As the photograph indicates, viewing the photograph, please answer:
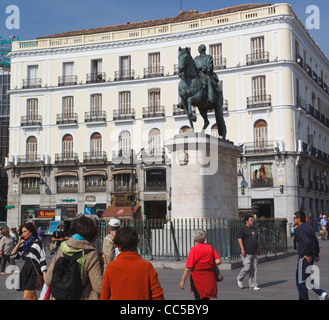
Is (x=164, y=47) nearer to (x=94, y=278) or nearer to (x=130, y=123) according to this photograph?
(x=130, y=123)

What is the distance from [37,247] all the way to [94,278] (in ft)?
8.72

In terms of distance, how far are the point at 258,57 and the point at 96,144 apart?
1603 centimetres

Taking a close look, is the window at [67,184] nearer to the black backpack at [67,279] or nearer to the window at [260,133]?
the window at [260,133]

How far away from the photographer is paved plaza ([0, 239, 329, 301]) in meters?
9.73

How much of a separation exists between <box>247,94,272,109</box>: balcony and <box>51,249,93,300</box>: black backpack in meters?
36.8

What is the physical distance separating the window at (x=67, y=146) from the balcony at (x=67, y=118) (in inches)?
51.5

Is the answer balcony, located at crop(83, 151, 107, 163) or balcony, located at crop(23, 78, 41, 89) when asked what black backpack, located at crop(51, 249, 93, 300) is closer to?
balcony, located at crop(83, 151, 107, 163)

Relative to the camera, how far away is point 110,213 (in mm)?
41625

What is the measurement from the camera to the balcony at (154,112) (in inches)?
1697

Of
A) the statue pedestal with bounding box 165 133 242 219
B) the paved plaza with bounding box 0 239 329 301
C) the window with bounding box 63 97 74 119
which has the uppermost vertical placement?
the window with bounding box 63 97 74 119

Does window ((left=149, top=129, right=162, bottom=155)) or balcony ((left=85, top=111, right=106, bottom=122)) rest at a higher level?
balcony ((left=85, top=111, right=106, bottom=122))

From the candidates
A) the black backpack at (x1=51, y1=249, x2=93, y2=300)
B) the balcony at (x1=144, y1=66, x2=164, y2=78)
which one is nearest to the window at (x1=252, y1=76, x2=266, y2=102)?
the balcony at (x1=144, y1=66, x2=164, y2=78)
